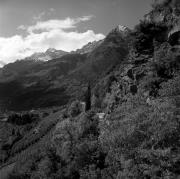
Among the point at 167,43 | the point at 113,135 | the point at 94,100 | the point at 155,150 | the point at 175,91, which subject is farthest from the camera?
the point at 94,100

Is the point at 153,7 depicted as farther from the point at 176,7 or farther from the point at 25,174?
the point at 25,174

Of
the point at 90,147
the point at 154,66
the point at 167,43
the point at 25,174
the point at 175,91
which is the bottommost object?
the point at 25,174

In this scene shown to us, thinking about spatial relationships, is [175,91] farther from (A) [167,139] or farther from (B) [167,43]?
(B) [167,43]

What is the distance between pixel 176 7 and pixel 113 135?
69797 millimetres

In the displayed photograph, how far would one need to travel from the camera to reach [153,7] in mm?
128750

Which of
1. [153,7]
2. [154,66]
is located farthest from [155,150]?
[153,7]

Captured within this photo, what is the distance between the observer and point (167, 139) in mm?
60188

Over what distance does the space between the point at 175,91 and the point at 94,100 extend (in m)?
78.7

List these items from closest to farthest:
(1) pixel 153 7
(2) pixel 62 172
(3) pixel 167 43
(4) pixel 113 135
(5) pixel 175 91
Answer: (4) pixel 113 135, (5) pixel 175 91, (2) pixel 62 172, (3) pixel 167 43, (1) pixel 153 7

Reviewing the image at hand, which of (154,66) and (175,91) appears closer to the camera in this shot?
(175,91)

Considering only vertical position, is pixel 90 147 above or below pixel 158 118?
below

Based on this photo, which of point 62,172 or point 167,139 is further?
point 62,172

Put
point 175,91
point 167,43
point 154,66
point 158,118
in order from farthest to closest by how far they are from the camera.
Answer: point 167,43 < point 154,66 < point 175,91 < point 158,118

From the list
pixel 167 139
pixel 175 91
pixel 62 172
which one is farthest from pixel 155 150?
pixel 62 172
